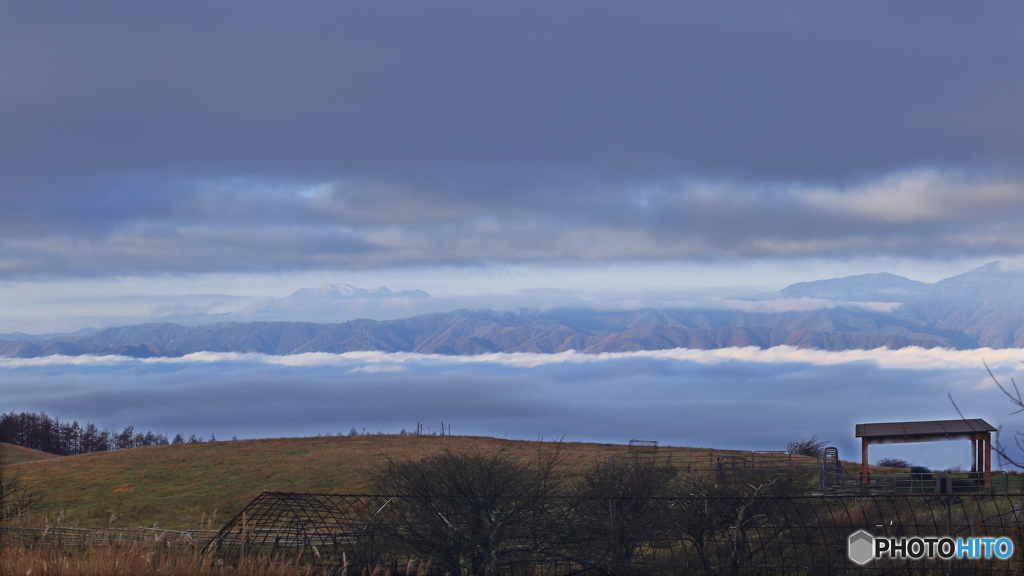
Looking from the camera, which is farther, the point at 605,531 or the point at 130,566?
the point at 605,531

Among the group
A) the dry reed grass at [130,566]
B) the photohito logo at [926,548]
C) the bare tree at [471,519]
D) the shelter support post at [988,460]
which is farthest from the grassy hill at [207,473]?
the dry reed grass at [130,566]

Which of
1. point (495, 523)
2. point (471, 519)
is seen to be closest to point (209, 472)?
point (471, 519)

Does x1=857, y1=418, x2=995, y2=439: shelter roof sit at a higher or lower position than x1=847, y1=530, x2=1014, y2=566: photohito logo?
higher

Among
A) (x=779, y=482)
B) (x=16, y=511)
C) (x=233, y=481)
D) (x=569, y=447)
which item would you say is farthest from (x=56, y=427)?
(x=779, y=482)

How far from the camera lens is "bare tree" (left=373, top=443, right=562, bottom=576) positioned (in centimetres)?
1767

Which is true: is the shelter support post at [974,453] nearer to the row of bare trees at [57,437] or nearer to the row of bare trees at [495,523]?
the row of bare trees at [495,523]

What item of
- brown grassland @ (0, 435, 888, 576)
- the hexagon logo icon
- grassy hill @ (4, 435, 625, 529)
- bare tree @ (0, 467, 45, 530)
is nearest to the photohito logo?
the hexagon logo icon

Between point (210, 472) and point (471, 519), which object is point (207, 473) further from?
point (471, 519)

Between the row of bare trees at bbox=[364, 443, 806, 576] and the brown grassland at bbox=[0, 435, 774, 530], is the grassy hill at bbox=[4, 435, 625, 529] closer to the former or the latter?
the brown grassland at bbox=[0, 435, 774, 530]

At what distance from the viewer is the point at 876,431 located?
1550 inches

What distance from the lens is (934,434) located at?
38.2m

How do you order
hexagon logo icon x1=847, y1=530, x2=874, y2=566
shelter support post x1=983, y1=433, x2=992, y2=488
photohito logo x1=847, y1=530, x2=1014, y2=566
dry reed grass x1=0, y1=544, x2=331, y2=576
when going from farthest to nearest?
1. shelter support post x1=983, y1=433, x2=992, y2=488
2. hexagon logo icon x1=847, y1=530, x2=874, y2=566
3. photohito logo x1=847, y1=530, x2=1014, y2=566
4. dry reed grass x1=0, y1=544, x2=331, y2=576

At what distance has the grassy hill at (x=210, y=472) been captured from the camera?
155 feet

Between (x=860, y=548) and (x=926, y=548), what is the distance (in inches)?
71.2
